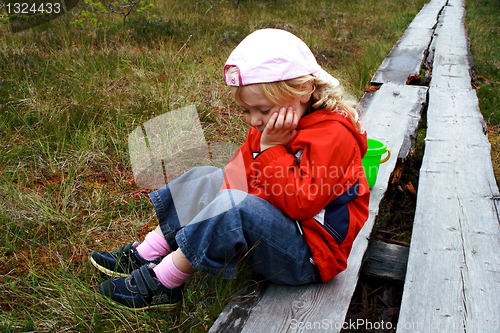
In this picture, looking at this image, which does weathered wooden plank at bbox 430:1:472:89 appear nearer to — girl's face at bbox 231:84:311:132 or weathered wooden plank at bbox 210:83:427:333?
weathered wooden plank at bbox 210:83:427:333

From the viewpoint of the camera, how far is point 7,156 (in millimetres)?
2564

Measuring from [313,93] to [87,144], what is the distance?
1.98 m

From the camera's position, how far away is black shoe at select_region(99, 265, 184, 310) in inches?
64.6

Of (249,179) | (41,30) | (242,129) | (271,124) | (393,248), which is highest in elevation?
(41,30)

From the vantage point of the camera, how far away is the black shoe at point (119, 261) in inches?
71.9

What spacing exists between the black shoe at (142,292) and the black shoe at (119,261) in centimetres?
13

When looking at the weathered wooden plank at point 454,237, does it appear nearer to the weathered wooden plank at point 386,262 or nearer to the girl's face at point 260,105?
the weathered wooden plank at point 386,262

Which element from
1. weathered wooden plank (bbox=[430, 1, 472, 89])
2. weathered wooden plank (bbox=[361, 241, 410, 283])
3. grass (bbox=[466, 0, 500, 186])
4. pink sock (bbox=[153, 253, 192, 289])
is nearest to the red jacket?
weathered wooden plank (bbox=[361, 241, 410, 283])

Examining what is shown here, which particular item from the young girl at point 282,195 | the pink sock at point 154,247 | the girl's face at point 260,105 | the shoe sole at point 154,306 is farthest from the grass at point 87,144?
the girl's face at point 260,105

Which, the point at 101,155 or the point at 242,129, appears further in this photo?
the point at 242,129

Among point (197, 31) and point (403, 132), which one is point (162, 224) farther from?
point (197, 31)

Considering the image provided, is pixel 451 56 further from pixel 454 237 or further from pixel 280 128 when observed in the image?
pixel 280 128

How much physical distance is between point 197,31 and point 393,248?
495 centimetres

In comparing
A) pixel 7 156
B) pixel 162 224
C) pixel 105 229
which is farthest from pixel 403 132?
pixel 7 156
